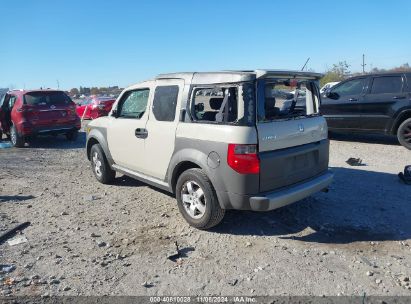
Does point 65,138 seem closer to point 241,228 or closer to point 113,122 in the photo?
point 113,122

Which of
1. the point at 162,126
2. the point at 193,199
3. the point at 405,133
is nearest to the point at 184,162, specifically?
the point at 193,199

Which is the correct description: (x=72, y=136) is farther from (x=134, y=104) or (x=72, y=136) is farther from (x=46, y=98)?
(x=134, y=104)

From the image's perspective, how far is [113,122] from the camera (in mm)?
5988

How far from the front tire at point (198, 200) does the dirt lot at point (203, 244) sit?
6.7 inches

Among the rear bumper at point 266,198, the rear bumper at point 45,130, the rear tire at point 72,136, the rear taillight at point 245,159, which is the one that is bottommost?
the rear tire at point 72,136

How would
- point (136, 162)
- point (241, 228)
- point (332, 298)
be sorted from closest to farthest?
point (332, 298) → point (241, 228) → point (136, 162)

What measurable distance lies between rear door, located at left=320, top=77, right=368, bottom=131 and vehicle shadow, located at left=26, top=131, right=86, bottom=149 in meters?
7.28

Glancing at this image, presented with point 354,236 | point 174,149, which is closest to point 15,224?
point 174,149

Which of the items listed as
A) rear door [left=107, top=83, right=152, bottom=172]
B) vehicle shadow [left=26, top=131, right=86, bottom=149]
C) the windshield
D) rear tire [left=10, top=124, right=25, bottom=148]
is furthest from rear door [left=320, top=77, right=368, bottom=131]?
rear tire [left=10, top=124, right=25, bottom=148]

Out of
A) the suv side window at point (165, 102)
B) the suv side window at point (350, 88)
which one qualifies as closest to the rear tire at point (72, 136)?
the suv side window at point (165, 102)

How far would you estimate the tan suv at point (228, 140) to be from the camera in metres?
3.87

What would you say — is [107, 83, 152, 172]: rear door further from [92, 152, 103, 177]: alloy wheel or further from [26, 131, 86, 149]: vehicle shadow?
[26, 131, 86, 149]: vehicle shadow

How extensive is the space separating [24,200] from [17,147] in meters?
5.76

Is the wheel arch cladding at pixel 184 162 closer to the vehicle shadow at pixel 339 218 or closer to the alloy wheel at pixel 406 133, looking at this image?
the vehicle shadow at pixel 339 218
